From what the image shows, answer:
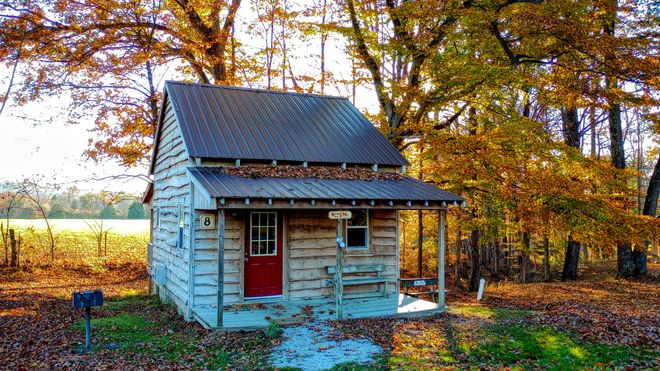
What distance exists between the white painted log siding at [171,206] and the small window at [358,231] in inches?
167

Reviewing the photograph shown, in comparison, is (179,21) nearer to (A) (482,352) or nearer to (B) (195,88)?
(B) (195,88)

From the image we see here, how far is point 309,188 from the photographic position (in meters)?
10.7

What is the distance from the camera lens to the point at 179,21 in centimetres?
2281

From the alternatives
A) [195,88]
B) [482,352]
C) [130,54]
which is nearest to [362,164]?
[195,88]

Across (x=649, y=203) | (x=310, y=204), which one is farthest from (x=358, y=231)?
(x=649, y=203)

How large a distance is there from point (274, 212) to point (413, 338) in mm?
4843

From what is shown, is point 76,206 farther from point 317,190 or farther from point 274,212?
point 317,190

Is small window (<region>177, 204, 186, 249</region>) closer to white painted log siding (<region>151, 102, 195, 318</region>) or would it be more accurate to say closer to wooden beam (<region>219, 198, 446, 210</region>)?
white painted log siding (<region>151, 102, 195, 318</region>)

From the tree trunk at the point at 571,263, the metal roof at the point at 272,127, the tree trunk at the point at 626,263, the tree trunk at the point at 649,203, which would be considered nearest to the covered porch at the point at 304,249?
the metal roof at the point at 272,127

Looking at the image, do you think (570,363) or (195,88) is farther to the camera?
(195,88)

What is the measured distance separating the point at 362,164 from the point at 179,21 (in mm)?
14556

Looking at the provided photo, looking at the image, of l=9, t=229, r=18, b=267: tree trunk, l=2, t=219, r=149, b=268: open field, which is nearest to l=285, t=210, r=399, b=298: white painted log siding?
l=2, t=219, r=149, b=268: open field

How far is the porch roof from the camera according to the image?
31.9 ft

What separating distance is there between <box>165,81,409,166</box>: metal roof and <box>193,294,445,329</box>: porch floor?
368 cm
